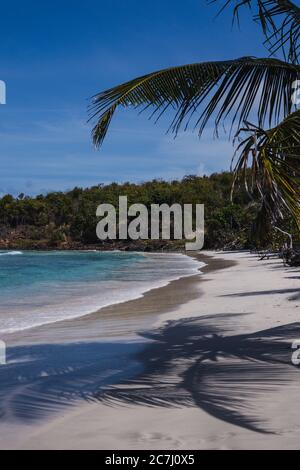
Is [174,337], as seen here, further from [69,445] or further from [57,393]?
[69,445]

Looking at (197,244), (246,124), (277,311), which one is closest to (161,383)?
(246,124)

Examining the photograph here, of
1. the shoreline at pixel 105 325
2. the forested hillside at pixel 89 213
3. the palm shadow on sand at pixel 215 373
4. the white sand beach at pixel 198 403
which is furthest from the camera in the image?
the forested hillside at pixel 89 213

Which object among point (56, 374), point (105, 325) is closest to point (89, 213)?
point (105, 325)

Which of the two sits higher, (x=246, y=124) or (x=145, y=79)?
(x=145, y=79)

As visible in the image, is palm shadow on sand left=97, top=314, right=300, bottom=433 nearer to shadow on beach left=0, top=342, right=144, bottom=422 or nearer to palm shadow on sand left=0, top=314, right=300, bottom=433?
palm shadow on sand left=0, top=314, right=300, bottom=433

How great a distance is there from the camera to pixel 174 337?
289 inches

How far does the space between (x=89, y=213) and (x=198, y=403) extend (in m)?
76.5

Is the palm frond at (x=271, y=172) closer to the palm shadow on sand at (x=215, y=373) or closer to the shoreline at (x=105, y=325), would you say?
the palm shadow on sand at (x=215, y=373)

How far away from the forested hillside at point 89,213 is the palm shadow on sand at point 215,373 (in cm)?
4660

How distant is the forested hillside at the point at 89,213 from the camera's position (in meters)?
59.8

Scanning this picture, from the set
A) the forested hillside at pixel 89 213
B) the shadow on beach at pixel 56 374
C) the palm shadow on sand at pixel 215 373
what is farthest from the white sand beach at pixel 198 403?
the forested hillside at pixel 89 213

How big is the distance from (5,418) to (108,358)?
86.0 inches

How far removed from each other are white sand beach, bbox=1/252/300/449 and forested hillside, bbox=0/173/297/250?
47050 millimetres

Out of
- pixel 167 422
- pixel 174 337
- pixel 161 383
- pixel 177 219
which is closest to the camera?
pixel 167 422
